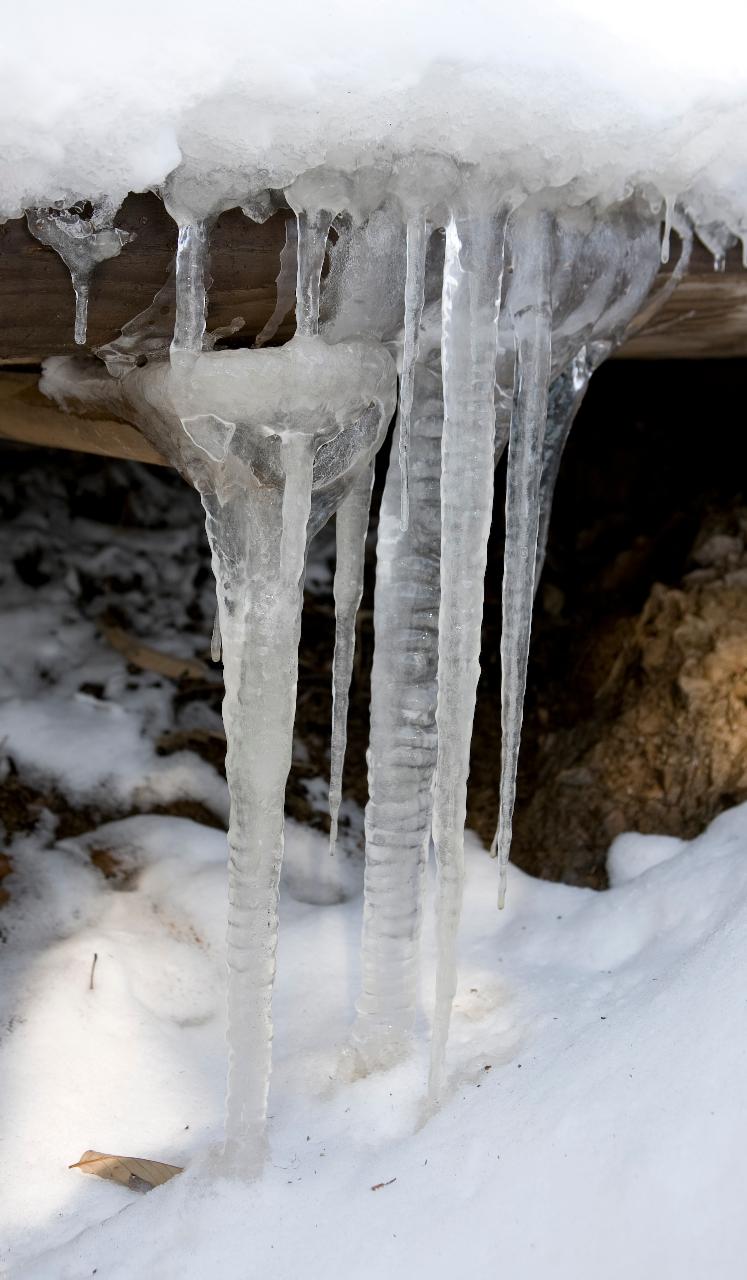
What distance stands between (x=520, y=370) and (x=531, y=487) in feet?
0.57

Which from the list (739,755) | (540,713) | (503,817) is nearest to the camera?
(503,817)

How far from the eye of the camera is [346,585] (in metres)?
1.98

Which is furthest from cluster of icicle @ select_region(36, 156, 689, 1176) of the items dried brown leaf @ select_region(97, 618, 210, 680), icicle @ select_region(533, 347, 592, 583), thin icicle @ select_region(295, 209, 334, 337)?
dried brown leaf @ select_region(97, 618, 210, 680)

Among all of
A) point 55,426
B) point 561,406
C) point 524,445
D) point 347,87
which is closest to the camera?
point 347,87

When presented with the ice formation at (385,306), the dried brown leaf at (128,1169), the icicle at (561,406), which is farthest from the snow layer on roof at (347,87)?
the dried brown leaf at (128,1169)

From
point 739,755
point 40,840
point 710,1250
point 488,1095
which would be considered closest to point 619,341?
point 739,755

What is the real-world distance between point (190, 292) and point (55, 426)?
728 millimetres

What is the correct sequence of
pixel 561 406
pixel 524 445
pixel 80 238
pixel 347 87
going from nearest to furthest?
pixel 347 87
pixel 80 238
pixel 524 445
pixel 561 406

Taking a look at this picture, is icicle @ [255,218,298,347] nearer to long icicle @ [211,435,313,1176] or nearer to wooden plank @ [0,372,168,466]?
long icicle @ [211,435,313,1176]

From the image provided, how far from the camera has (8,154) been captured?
4.59ft

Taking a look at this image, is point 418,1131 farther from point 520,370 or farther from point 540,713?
point 540,713

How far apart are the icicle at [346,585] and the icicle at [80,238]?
501mm

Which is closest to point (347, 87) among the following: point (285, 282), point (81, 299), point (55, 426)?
point (285, 282)

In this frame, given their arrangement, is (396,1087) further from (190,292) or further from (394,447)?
(190,292)
